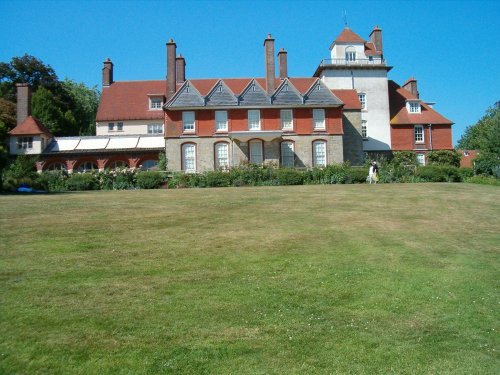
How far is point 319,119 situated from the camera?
41094mm

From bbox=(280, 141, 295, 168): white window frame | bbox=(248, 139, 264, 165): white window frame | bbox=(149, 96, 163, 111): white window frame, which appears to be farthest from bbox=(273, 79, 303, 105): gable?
bbox=(149, 96, 163, 111): white window frame

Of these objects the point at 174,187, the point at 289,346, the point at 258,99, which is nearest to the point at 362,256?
the point at 289,346

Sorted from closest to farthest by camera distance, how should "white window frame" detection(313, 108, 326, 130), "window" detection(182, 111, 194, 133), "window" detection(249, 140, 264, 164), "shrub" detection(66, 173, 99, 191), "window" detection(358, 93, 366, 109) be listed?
1. "shrub" detection(66, 173, 99, 191)
2. "window" detection(182, 111, 194, 133)
3. "window" detection(249, 140, 264, 164)
4. "white window frame" detection(313, 108, 326, 130)
5. "window" detection(358, 93, 366, 109)

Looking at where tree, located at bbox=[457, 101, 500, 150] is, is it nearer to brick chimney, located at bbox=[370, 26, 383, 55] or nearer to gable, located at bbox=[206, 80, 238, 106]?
brick chimney, located at bbox=[370, 26, 383, 55]

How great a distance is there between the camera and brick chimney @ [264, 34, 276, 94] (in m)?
41.6

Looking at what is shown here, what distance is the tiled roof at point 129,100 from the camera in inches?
1978

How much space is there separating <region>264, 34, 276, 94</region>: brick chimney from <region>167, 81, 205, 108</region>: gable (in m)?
5.95

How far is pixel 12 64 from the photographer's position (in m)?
61.1

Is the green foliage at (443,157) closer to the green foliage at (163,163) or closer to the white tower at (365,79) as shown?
the white tower at (365,79)

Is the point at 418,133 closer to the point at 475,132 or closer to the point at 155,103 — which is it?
the point at 155,103

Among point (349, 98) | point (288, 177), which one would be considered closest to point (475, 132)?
point (349, 98)

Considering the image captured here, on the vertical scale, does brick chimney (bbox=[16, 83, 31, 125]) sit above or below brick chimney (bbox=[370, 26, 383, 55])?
below

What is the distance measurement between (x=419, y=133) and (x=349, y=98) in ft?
30.3

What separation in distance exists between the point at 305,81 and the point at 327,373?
42065 mm
